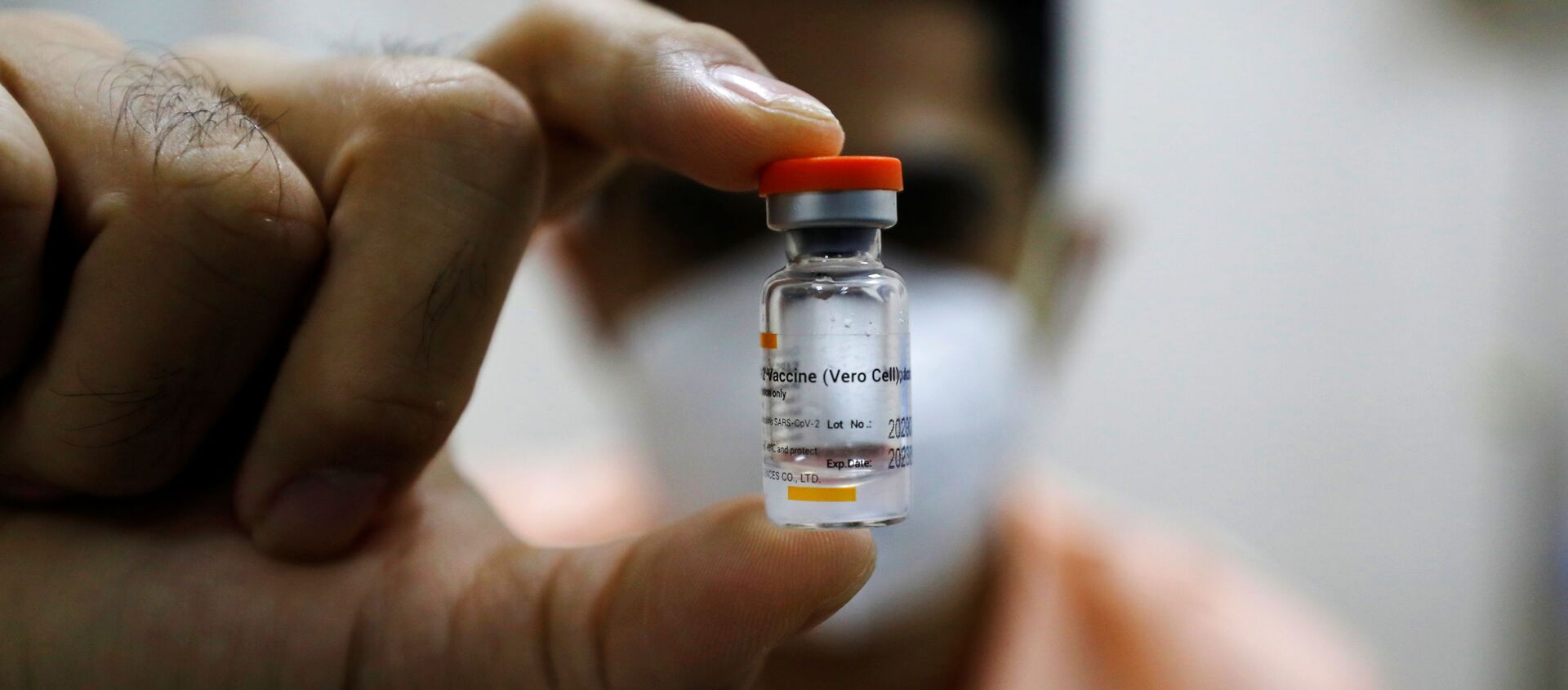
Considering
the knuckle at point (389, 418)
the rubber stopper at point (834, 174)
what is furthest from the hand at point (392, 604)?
the rubber stopper at point (834, 174)

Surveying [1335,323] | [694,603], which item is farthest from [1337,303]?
[694,603]

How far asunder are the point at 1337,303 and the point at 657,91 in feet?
8.73

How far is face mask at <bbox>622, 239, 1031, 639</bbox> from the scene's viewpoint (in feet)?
4.70

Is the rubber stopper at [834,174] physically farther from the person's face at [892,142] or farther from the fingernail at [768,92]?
the person's face at [892,142]

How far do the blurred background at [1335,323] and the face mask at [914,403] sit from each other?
87cm

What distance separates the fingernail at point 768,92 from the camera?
2.57ft

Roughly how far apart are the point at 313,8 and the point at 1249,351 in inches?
98.4

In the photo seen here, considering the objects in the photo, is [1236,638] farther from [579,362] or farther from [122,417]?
[122,417]

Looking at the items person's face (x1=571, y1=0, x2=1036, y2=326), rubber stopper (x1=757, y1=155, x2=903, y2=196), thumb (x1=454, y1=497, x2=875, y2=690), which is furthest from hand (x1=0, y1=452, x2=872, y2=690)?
person's face (x1=571, y1=0, x2=1036, y2=326)

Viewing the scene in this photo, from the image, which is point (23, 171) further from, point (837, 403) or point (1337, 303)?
point (1337, 303)

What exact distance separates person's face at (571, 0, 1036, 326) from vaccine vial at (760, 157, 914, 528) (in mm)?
583

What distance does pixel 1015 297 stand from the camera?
1.82 m

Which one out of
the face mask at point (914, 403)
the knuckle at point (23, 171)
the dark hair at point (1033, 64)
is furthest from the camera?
the dark hair at point (1033, 64)

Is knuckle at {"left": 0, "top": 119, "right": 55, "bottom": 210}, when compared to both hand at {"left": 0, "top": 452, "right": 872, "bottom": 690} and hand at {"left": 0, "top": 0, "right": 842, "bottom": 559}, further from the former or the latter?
hand at {"left": 0, "top": 452, "right": 872, "bottom": 690}
